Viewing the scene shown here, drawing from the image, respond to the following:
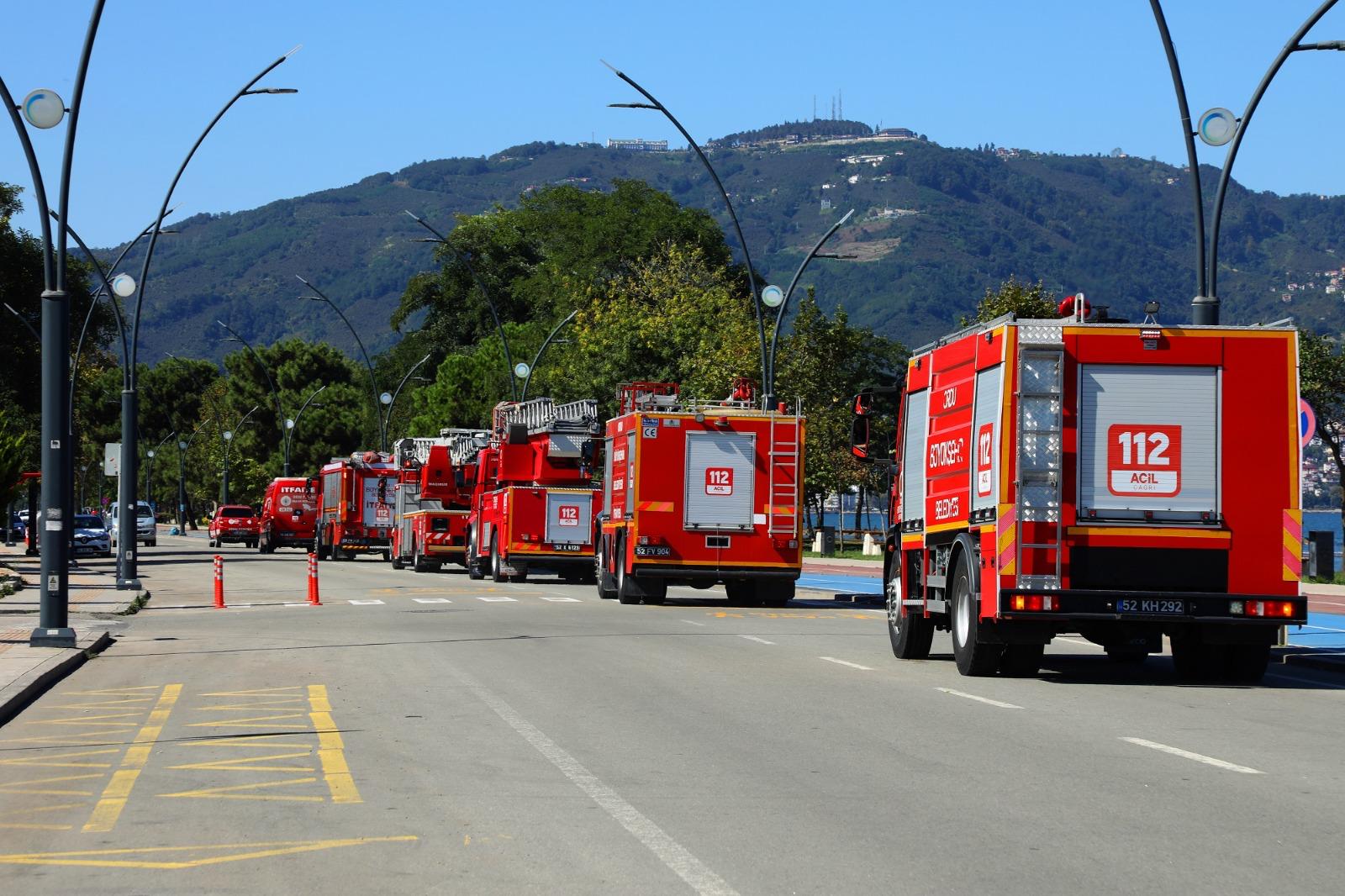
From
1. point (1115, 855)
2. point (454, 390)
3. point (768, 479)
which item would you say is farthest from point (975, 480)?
point (454, 390)

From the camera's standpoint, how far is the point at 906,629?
19359 millimetres

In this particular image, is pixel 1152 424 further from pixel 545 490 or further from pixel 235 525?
pixel 235 525

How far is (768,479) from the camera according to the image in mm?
30969

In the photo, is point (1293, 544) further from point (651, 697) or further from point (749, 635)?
point (749, 635)

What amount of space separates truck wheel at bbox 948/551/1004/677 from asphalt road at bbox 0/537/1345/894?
0.45 meters

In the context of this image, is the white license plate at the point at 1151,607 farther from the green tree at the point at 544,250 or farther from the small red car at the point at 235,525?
the green tree at the point at 544,250

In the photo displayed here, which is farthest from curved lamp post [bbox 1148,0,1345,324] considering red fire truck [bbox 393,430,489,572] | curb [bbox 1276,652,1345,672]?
red fire truck [bbox 393,430,489,572]

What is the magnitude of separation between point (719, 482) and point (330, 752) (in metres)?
19.7

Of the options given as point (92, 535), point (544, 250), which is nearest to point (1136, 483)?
point (92, 535)

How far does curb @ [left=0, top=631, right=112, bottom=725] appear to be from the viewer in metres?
13.9

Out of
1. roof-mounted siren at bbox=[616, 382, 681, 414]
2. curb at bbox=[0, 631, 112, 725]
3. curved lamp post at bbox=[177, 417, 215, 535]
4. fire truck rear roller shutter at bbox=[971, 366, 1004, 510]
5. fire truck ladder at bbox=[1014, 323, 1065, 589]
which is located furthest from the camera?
curved lamp post at bbox=[177, 417, 215, 535]

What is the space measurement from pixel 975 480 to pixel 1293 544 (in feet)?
9.17

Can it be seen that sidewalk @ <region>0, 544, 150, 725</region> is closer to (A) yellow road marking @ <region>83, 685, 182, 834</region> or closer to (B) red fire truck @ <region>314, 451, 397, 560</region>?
(A) yellow road marking @ <region>83, 685, 182, 834</region>

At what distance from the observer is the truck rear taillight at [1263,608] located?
52.4 feet
